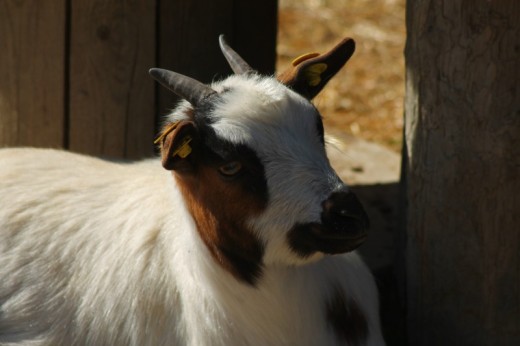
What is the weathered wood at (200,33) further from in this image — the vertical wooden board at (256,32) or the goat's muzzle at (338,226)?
the goat's muzzle at (338,226)

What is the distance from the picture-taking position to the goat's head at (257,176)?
13.9ft

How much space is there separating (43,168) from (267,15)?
1.74m

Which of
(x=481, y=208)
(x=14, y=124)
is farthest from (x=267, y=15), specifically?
(x=481, y=208)

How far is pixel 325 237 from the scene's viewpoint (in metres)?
4.21

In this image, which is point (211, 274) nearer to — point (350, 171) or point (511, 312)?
point (511, 312)

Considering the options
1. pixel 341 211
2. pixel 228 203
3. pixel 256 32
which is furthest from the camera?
pixel 256 32

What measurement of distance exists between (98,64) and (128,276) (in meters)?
1.47

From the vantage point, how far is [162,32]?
603 centimetres

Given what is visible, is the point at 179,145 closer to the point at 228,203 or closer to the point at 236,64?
the point at 228,203

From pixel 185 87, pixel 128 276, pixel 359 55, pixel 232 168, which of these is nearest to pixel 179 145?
pixel 232 168

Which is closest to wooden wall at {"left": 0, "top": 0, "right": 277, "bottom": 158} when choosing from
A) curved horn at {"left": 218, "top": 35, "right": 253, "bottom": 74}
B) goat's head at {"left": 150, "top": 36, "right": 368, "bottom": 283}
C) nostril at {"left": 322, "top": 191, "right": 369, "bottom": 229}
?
curved horn at {"left": 218, "top": 35, "right": 253, "bottom": 74}

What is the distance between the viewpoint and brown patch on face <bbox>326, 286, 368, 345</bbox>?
4809mm

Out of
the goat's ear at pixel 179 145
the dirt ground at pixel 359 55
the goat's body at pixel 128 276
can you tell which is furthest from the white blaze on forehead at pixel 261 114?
the dirt ground at pixel 359 55

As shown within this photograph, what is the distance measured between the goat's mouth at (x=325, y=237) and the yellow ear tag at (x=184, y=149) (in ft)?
1.73
